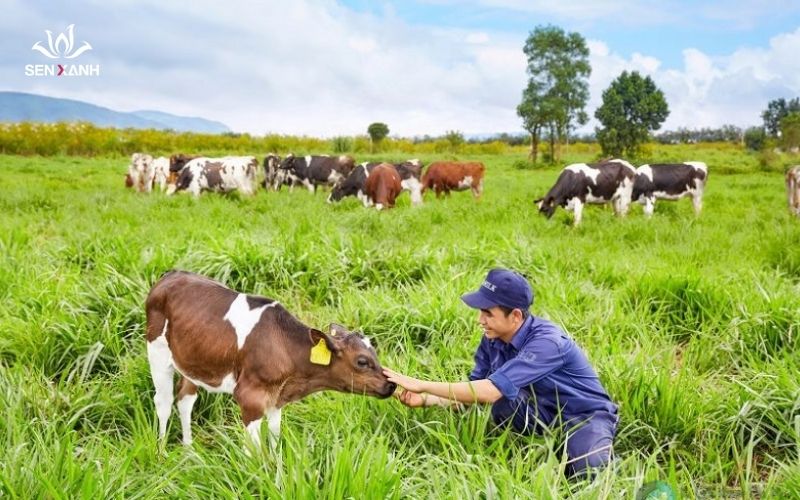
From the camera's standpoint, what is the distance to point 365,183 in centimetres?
1412

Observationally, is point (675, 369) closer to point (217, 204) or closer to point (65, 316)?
point (65, 316)

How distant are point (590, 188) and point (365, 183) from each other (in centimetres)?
497

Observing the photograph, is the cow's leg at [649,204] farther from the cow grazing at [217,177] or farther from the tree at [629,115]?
the tree at [629,115]

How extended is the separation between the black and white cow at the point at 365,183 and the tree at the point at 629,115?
76.8 feet

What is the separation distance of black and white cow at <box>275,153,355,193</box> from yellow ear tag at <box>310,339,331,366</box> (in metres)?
15.8

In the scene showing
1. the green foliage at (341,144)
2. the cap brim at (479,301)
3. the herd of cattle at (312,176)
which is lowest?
the cap brim at (479,301)

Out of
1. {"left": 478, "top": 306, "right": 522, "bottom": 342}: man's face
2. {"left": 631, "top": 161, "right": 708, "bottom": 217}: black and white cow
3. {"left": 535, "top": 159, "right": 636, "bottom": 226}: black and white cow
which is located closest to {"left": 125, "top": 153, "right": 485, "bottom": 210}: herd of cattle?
{"left": 535, "top": 159, "right": 636, "bottom": 226}: black and white cow

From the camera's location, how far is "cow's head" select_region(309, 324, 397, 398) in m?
3.07

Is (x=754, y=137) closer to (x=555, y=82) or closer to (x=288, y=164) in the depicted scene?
(x=555, y=82)

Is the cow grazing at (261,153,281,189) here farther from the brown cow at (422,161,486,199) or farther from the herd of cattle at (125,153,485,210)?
the brown cow at (422,161,486,199)

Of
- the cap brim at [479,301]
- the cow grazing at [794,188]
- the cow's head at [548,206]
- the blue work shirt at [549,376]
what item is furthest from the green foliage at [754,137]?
the cap brim at [479,301]

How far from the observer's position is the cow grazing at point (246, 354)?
3.08m

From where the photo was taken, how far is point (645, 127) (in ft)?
122

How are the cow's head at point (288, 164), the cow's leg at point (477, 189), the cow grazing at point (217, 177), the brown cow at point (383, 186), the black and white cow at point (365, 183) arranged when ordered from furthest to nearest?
the cow's head at point (288, 164) → the cow's leg at point (477, 189) → the cow grazing at point (217, 177) → the black and white cow at point (365, 183) → the brown cow at point (383, 186)
